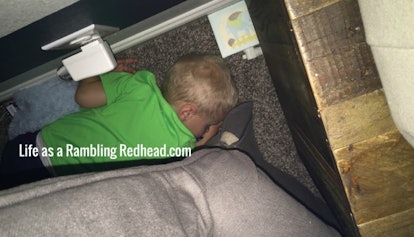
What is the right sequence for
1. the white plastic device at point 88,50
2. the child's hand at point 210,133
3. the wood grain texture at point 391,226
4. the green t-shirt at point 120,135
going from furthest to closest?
the child's hand at point 210,133
the green t-shirt at point 120,135
the white plastic device at point 88,50
the wood grain texture at point 391,226

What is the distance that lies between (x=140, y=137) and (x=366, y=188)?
28.1 inches

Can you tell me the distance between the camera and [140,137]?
3.43ft

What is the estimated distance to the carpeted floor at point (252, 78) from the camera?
4.06 ft

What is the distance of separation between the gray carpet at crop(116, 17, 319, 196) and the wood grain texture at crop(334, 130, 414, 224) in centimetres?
64

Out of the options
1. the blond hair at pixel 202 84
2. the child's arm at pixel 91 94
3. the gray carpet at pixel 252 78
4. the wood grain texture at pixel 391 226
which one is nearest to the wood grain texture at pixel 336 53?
the wood grain texture at pixel 391 226

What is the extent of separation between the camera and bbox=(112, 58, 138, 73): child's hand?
4.00 feet

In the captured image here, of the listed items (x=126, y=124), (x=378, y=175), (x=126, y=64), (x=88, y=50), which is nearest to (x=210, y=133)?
(x=126, y=124)

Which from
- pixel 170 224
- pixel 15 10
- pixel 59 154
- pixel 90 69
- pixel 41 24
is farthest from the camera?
pixel 59 154

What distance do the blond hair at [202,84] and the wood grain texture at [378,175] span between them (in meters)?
0.60

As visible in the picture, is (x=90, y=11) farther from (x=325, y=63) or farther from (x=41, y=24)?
(x=325, y=63)

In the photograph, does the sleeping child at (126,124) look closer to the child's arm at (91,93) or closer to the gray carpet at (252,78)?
the child's arm at (91,93)

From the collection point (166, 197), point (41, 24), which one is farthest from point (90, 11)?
point (166, 197)

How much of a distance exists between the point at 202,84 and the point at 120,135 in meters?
0.35

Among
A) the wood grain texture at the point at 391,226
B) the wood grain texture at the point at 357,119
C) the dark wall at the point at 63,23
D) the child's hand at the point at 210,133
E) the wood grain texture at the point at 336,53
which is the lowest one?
the wood grain texture at the point at 391,226
